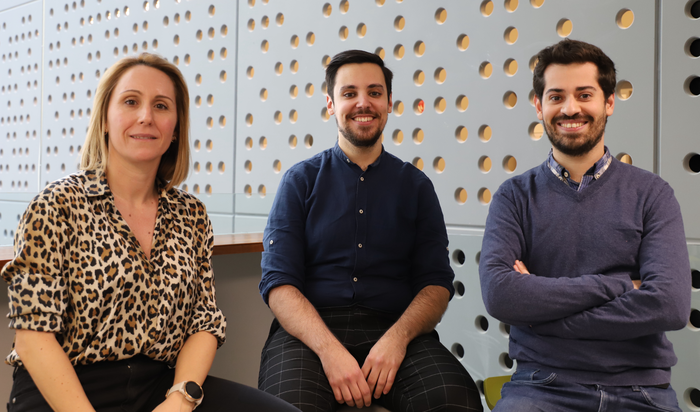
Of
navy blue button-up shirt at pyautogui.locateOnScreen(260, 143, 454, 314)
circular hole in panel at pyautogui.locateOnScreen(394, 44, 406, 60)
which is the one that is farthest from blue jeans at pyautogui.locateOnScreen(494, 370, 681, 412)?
circular hole in panel at pyautogui.locateOnScreen(394, 44, 406, 60)

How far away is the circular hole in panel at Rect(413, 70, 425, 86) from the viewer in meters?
2.42

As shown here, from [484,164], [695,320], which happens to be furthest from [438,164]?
[695,320]

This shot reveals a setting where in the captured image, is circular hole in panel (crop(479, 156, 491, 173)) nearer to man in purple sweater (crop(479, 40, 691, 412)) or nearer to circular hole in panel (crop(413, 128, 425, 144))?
circular hole in panel (crop(413, 128, 425, 144))

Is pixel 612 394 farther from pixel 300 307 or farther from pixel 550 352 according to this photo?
pixel 300 307

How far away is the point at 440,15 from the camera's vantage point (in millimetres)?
2352

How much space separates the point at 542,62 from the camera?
1.63 m

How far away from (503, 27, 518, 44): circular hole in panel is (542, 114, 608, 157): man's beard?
69cm

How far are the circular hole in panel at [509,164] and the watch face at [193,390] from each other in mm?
1439

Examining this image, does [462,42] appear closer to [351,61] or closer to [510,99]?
[510,99]

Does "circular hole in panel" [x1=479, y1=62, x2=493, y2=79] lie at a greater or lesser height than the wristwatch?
greater

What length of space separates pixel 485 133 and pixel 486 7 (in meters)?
0.53

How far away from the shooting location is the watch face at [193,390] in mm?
1371

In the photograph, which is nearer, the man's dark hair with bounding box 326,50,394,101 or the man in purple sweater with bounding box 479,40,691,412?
the man in purple sweater with bounding box 479,40,691,412

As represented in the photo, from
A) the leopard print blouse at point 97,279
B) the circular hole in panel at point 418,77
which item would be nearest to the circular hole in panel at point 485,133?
the circular hole in panel at point 418,77
